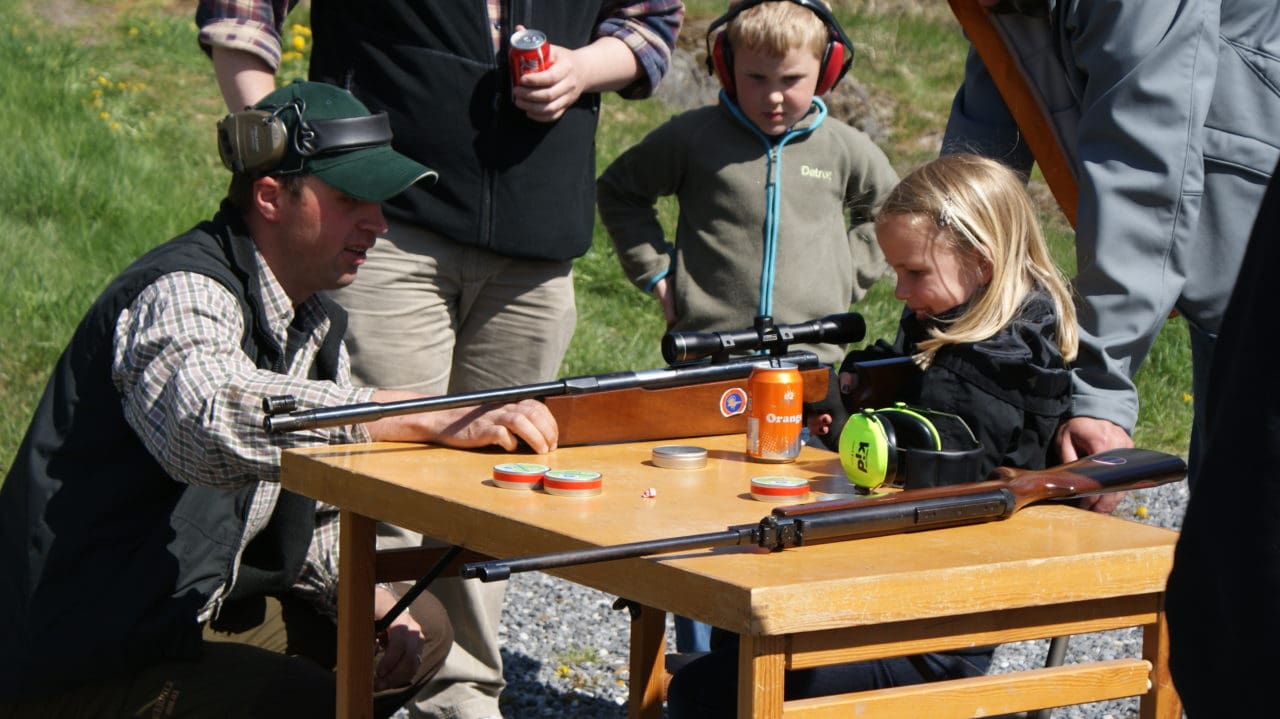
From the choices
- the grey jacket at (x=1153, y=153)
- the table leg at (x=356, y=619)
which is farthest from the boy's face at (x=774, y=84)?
the table leg at (x=356, y=619)

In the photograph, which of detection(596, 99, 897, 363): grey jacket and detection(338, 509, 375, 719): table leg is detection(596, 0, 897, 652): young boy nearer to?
detection(596, 99, 897, 363): grey jacket

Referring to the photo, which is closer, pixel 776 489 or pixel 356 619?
pixel 776 489

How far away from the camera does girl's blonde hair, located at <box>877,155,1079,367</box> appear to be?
113 inches

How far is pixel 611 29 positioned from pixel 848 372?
1576 mm

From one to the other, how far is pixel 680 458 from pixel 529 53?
4.81ft

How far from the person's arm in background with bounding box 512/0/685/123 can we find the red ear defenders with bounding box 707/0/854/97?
182 millimetres

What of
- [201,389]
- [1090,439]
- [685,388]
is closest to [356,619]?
Answer: [201,389]

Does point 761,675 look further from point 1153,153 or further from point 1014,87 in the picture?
point 1014,87

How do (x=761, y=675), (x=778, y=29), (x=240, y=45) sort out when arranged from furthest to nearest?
1. (x=778, y=29)
2. (x=240, y=45)
3. (x=761, y=675)

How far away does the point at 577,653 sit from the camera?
15.7ft

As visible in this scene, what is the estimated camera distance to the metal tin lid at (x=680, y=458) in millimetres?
2736

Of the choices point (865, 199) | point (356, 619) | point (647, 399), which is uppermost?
point (865, 199)

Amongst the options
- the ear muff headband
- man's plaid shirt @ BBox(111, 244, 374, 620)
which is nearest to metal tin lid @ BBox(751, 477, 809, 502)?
man's plaid shirt @ BBox(111, 244, 374, 620)

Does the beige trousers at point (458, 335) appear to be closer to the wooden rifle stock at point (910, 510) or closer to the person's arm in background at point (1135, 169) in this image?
the person's arm in background at point (1135, 169)
